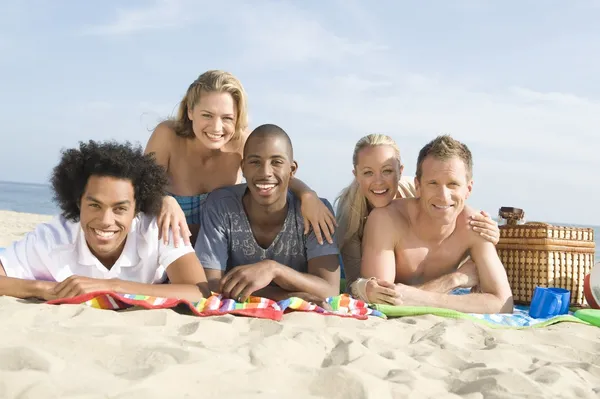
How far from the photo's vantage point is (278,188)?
4387 millimetres

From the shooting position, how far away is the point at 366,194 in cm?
507

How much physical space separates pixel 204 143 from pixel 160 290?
5.51ft

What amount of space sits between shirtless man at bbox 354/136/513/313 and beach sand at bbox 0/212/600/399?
68cm

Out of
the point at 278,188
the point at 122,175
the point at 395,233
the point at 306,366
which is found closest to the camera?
the point at 306,366

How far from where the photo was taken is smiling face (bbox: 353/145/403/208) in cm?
497

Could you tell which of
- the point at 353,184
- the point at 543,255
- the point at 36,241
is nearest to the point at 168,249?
the point at 36,241

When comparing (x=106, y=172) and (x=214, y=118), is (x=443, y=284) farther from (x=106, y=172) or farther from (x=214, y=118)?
(x=106, y=172)

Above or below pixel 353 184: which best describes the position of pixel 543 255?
below

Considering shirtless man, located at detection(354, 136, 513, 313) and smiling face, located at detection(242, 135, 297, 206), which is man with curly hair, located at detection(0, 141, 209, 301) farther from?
shirtless man, located at detection(354, 136, 513, 313)

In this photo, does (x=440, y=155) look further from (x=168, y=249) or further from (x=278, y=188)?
(x=168, y=249)

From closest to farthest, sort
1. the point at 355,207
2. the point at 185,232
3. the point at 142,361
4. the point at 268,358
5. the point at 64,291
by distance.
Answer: the point at 142,361 → the point at 268,358 → the point at 64,291 → the point at 185,232 → the point at 355,207

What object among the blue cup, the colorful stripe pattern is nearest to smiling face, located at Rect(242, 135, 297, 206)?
the colorful stripe pattern

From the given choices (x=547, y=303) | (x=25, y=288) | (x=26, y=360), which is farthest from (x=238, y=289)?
(x=547, y=303)

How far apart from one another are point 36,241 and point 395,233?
8.05 feet
